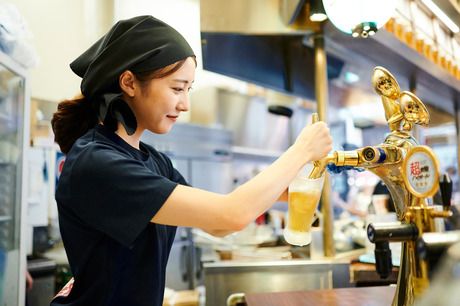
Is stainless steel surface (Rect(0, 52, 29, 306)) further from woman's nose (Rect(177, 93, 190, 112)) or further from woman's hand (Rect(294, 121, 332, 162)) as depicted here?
woman's hand (Rect(294, 121, 332, 162))


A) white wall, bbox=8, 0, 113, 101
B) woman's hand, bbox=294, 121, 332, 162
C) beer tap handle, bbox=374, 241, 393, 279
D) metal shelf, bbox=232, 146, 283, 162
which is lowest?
beer tap handle, bbox=374, 241, 393, 279

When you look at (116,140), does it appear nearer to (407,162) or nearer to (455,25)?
(407,162)

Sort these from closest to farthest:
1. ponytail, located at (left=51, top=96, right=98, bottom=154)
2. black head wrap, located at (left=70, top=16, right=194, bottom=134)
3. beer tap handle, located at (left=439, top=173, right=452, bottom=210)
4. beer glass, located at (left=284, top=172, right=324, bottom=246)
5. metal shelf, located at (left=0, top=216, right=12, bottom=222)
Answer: beer tap handle, located at (left=439, top=173, right=452, bottom=210) → beer glass, located at (left=284, top=172, right=324, bottom=246) → black head wrap, located at (left=70, top=16, right=194, bottom=134) → ponytail, located at (left=51, top=96, right=98, bottom=154) → metal shelf, located at (left=0, top=216, right=12, bottom=222)

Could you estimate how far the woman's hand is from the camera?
88 cm

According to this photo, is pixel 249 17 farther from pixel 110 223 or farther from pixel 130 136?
pixel 110 223

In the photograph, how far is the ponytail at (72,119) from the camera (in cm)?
109

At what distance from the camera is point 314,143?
0.89 metres

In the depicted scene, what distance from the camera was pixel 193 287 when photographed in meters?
4.19

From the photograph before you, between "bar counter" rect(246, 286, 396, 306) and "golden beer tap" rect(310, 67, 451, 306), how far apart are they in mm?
236

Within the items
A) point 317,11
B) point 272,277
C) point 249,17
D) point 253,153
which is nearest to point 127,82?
point 272,277

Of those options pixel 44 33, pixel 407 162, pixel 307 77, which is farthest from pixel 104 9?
pixel 307 77

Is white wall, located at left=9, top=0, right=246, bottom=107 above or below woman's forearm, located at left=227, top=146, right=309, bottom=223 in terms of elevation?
above

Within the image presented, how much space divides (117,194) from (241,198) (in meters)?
0.25

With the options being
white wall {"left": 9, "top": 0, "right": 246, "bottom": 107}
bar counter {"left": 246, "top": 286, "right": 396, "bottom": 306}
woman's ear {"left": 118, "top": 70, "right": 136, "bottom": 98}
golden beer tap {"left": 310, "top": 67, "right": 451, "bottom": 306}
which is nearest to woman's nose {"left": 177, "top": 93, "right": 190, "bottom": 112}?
woman's ear {"left": 118, "top": 70, "right": 136, "bottom": 98}
